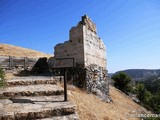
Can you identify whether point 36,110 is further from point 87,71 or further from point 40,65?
point 40,65

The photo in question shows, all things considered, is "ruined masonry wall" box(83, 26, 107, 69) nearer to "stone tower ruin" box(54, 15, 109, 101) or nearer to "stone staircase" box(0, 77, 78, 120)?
"stone tower ruin" box(54, 15, 109, 101)

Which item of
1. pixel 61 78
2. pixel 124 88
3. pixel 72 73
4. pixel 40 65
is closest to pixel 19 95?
pixel 61 78

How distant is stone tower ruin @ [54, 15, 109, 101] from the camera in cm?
1280

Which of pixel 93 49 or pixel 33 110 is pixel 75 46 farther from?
pixel 33 110

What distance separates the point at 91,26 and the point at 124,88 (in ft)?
80.9

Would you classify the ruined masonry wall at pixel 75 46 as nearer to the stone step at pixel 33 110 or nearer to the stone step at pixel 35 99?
the stone step at pixel 35 99


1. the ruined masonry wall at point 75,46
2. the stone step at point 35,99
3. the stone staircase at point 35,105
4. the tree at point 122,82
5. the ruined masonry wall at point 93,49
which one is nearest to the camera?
the stone staircase at point 35,105

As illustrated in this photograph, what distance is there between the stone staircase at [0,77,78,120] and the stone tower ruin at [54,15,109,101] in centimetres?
486

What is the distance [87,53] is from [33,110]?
7.91 meters

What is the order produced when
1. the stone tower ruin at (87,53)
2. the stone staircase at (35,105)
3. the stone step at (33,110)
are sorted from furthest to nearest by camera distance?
the stone tower ruin at (87,53) → the stone staircase at (35,105) → the stone step at (33,110)

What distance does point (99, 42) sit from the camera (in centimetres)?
1574

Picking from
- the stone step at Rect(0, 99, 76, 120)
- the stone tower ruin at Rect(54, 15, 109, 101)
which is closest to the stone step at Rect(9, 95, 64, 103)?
the stone step at Rect(0, 99, 76, 120)

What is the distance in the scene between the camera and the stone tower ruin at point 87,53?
12.8m

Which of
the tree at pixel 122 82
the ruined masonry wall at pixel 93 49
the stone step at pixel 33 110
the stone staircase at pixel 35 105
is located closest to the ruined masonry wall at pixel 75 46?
the ruined masonry wall at pixel 93 49
